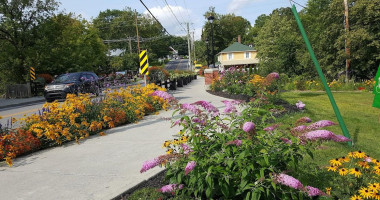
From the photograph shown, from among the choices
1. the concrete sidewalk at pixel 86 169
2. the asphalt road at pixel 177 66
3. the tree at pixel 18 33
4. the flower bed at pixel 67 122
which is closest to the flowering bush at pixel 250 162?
the concrete sidewalk at pixel 86 169

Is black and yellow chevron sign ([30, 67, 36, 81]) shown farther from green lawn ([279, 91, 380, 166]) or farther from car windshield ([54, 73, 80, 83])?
green lawn ([279, 91, 380, 166])

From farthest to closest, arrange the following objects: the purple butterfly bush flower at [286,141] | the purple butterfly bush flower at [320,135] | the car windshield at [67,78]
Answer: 1. the car windshield at [67,78]
2. the purple butterfly bush flower at [286,141]
3. the purple butterfly bush flower at [320,135]

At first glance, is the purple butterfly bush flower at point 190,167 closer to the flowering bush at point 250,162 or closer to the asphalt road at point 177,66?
the flowering bush at point 250,162

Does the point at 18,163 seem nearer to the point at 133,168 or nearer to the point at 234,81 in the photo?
the point at 133,168

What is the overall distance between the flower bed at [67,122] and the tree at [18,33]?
17420 millimetres

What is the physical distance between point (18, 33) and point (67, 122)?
63.5 ft

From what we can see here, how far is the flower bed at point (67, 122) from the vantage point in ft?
19.1

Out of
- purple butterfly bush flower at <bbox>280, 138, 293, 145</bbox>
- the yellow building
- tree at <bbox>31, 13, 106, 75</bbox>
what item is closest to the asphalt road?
the yellow building

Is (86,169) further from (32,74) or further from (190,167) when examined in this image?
(32,74)

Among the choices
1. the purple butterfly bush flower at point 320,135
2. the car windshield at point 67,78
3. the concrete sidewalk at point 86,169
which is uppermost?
the car windshield at point 67,78

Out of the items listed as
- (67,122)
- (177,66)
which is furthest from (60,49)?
(177,66)

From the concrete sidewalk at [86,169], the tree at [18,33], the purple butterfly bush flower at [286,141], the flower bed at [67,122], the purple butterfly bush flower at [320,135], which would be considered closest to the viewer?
the purple butterfly bush flower at [320,135]

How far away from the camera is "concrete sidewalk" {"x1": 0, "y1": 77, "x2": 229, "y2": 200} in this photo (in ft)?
12.7

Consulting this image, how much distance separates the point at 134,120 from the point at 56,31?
19.2 m
